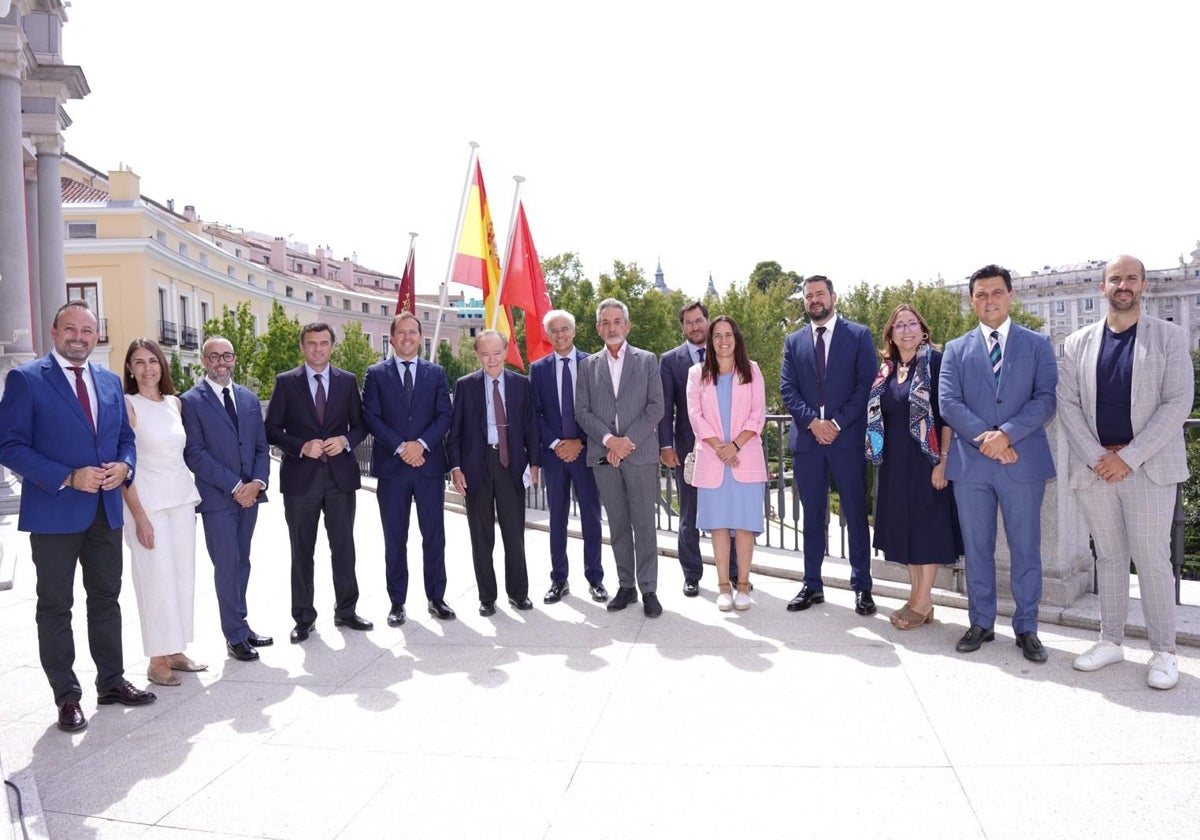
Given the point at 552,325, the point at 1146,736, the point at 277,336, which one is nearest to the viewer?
the point at 1146,736

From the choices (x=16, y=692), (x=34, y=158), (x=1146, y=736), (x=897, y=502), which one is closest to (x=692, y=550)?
(x=897, y=502)

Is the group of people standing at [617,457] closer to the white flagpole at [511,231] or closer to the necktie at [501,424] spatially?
the necktie at [501,424]

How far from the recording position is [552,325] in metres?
6.54

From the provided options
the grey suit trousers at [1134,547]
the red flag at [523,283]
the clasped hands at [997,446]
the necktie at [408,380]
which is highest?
the red flag at [523,283]

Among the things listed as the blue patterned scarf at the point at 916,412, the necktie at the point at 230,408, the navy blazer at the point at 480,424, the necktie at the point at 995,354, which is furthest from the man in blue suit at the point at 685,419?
the necktie at the point at 230,408

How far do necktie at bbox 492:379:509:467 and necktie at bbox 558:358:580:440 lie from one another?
1.67 ft

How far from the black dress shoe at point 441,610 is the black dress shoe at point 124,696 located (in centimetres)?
204

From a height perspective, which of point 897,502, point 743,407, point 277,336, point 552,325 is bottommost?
point 897,502

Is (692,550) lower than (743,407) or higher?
lower

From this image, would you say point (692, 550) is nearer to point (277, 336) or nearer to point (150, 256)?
point (277, 336)

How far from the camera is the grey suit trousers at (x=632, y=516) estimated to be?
6145mm

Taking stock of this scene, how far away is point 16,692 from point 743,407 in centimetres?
485

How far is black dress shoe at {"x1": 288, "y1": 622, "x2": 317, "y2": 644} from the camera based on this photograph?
5691 mm

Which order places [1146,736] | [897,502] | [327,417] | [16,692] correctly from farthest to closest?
[327,417] → [897,502] → [16,692] → [1146,736]
